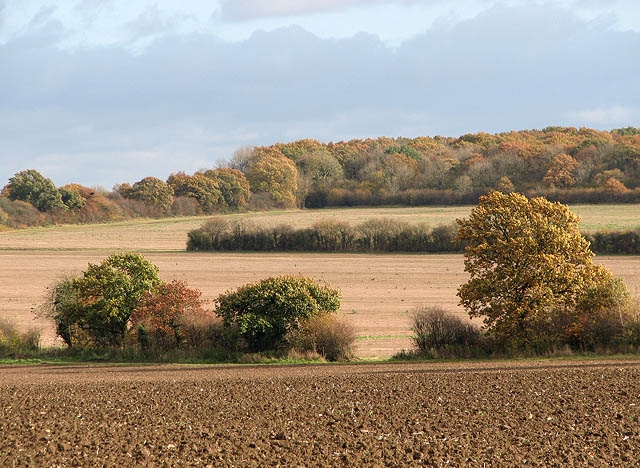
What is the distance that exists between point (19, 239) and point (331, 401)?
243 ft

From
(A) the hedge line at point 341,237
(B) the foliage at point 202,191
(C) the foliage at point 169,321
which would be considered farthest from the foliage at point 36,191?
(C) the foliage at point 169,321

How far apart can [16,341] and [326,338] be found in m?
12.2

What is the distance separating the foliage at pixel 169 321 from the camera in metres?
27.1

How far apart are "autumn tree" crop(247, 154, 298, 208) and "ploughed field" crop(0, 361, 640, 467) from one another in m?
101

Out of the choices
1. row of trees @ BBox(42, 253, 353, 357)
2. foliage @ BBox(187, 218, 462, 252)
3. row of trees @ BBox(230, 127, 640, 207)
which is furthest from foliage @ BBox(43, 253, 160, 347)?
row of trees @ BBox(230, 127, 640, 207)

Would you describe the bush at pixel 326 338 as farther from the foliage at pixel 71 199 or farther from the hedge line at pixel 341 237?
the foliage at pixel 71 199

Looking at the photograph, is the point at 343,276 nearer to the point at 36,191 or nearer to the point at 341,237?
the point at 341,237

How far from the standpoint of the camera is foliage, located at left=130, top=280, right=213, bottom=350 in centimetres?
2712

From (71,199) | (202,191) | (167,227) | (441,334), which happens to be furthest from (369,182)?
(441,334)

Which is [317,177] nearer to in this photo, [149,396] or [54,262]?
[54,262]

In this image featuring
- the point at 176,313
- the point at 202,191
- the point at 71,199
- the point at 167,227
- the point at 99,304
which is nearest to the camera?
the point at 176,313

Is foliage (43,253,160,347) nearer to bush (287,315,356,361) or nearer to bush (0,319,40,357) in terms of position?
bush (0,319,40,357)

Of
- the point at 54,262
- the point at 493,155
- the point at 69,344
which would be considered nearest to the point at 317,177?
the point at 493,155

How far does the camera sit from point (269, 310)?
26.8 metres
